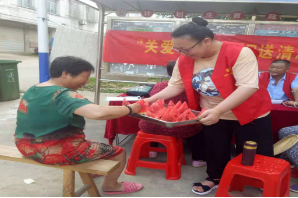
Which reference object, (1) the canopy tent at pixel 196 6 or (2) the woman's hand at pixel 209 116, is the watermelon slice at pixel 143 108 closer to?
(2) the woman's hand at pixel 209 116

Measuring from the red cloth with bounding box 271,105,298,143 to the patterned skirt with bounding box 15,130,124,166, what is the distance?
210 centimetres

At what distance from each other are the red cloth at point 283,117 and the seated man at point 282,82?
47 cm

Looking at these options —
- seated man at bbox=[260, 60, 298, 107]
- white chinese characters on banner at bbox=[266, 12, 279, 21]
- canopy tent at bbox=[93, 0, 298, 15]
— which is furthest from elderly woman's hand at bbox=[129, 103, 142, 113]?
white chinese characters on banner at bbox=[266, 12, 279, 21]

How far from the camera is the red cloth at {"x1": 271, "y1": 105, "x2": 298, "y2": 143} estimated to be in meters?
2.84

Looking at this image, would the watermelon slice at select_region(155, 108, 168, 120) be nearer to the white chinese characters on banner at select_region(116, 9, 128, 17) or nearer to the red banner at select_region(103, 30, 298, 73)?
the red banner at select_region(103, 30, 298, 73)

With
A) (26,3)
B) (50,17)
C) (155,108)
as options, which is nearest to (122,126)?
(155,108)

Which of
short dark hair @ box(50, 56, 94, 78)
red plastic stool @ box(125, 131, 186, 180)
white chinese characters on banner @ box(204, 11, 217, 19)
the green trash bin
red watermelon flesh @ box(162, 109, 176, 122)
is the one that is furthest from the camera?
the green trash bin

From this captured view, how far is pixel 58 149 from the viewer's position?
1820 millimetres

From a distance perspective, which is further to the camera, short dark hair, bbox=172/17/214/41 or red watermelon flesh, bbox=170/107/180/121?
red watermelon flesh, bbox=170/107/180/121

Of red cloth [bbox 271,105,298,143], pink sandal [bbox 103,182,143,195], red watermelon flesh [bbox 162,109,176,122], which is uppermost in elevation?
red watermelon flesh [bbox 162,109,176,122]

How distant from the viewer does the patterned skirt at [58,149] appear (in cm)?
180

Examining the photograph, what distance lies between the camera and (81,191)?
1.92m

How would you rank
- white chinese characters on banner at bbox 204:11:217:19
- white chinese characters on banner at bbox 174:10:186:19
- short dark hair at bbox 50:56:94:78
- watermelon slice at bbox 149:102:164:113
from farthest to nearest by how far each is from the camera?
white chinese characters on banner at bbox 174:10:186:19
white chinese characters on banner at bbox 204:11:217:19
watermelon slice at bbox 149:102:164:113
short dark hair at bbox 50:56:94:78

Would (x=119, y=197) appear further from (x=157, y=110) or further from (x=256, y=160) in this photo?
(x=256, y=160)
